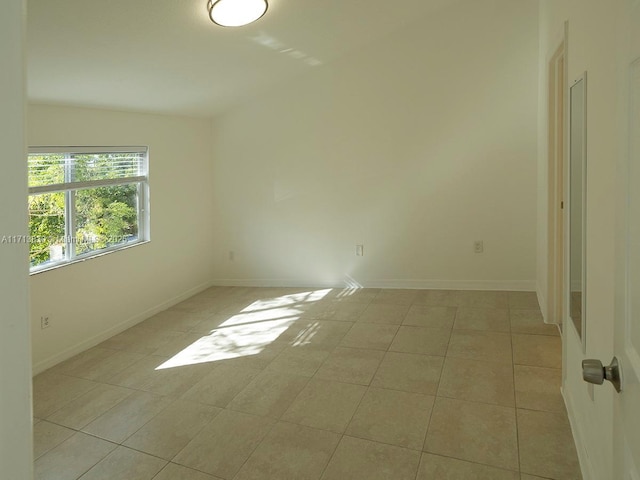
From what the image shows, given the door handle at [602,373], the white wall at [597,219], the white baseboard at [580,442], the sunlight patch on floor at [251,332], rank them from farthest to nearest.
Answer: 1. the sunlight patch on floor at [251,332]
2. the white baseboard at [580,442]
3. the white wall at [597,219]
4. the door handle at [602,373]

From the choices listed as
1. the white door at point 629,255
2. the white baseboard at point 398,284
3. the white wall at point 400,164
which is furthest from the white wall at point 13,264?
the white baseboard at point 398,284

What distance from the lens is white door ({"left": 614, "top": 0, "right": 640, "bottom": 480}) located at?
76cm

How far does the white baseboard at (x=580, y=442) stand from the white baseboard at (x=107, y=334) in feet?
11.7

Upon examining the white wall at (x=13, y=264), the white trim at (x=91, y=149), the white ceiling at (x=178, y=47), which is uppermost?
the white ceiling at (x=178, y=47)

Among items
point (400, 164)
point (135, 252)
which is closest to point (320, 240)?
point (400, 164)

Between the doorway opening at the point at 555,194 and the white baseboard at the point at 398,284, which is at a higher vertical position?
the doorway opening at the point at 555,194

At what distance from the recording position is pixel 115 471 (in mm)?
2252

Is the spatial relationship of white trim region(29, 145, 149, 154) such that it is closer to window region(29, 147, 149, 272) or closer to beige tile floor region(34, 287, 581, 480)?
window region(29, 147, 149, 272)

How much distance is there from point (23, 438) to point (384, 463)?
1.84 m

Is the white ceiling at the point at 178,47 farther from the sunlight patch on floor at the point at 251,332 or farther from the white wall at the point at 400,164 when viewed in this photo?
the sunlight patch on floor at the point at 251,332

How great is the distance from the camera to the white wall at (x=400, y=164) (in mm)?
4797

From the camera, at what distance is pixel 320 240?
553 centimetres

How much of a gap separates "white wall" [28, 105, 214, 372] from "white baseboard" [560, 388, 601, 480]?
139 inches

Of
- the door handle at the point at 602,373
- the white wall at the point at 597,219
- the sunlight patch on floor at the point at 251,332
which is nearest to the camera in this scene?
the door handle at the point at 602,373
